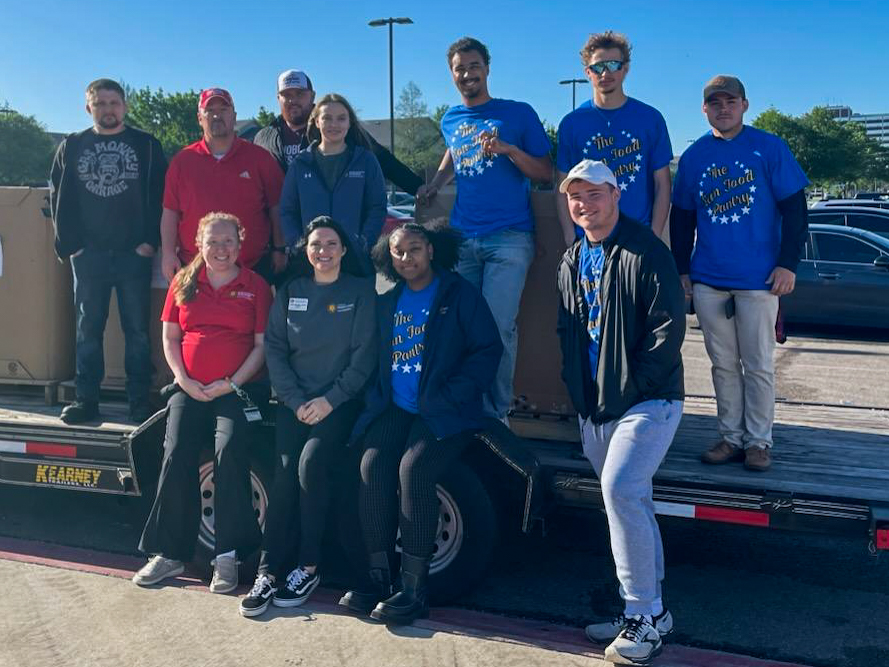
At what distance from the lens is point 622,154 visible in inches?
167

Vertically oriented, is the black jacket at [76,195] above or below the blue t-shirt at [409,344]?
above

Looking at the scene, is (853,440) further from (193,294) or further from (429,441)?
(193,294)

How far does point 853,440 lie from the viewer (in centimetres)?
461

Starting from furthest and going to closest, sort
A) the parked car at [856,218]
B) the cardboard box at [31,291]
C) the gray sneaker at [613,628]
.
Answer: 1. the parked car at [856,218]
2. the cardboard box at [31,291]
3. the gray sneaker at [613,628]

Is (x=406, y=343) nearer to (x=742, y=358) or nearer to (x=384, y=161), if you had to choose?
(x=384, y=161)

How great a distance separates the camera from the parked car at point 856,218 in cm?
1179

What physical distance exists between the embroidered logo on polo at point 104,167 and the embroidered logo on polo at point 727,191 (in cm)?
308

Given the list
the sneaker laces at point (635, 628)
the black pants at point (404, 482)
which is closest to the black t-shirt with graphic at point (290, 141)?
the black pants at point (404, 482)

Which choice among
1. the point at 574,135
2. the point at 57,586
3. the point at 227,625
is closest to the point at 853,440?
the point at 574,135

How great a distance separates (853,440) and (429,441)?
7.52 ft

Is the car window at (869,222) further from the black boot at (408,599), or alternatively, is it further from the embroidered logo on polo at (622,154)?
the black boot at (408,599)

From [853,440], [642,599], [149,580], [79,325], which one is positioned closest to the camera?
[642,599]

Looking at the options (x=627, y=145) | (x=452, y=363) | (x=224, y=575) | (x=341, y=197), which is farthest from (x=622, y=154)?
(x=224, y=575)

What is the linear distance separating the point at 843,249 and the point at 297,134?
26.8 feet
